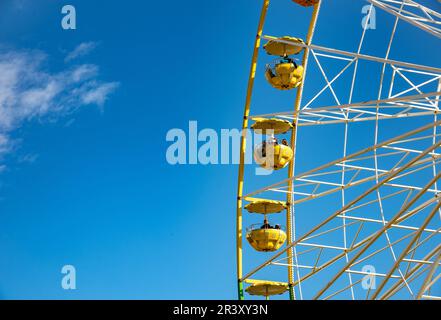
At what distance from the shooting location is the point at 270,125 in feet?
78.2

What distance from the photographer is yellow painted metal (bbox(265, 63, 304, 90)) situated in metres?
23.7

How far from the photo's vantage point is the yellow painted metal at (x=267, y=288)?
24.9 m

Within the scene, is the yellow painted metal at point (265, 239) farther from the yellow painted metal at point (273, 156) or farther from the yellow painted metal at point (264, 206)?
the yellow painted metal at point (273, 156)

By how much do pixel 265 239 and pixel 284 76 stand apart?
435 cm

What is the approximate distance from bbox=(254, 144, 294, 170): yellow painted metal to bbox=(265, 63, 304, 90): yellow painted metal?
1.62 metres

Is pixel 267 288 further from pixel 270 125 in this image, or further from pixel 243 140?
pixel 270 125

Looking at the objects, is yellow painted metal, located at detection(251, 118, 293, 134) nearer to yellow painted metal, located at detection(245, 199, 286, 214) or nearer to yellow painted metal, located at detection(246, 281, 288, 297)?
yellow painted metal, located at detection(245, 199, 286, 214)

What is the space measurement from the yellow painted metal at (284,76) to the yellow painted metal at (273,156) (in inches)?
63.9

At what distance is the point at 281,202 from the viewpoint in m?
25.5

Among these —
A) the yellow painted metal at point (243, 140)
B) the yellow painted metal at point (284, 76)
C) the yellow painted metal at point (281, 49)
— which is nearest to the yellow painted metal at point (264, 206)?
the yellow painted metal at point (243, 140)

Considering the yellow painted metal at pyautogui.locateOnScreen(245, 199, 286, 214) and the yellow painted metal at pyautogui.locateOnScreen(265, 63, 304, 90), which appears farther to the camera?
the yellow painted metal at pyautogui.locateOnScreen(245, 199, 286, 214)

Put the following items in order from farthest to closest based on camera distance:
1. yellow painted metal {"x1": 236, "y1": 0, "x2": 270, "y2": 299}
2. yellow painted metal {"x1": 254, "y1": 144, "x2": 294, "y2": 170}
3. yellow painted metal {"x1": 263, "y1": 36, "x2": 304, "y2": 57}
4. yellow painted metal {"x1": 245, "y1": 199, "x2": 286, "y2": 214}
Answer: yellow painted metal {"x1": 245, "y1": 199, "x2": 286, "y2": 214}
yellow painted metal {"x1": 263, "y1": 36, "x2": 304, "y2": 57}
yellow painted metal {"x1": 254, "y1": 144, "x2": 294, "y2": 170}
yellow painted metal {"x1": 236, "y1": 0, "x2": 270, "y2": 299}

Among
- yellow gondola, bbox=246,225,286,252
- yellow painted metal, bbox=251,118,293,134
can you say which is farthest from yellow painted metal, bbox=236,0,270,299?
yellow gondola, bbox=246,225,286,252
